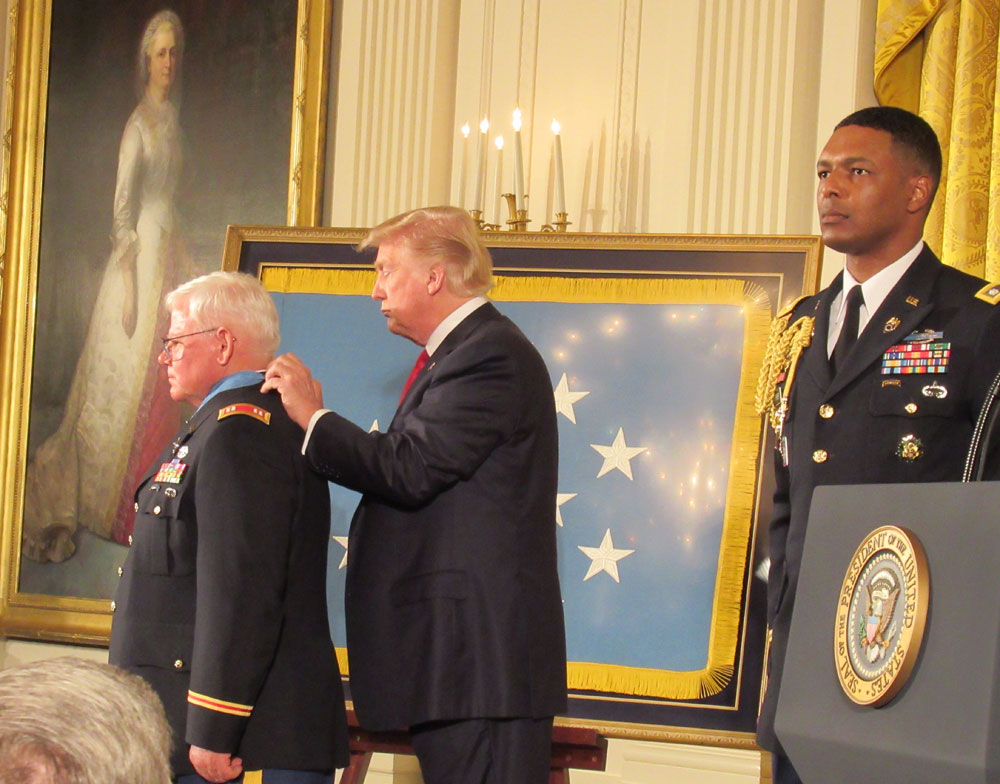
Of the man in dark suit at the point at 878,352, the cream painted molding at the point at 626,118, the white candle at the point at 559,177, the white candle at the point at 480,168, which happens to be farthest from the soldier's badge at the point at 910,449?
the cream painted molding at the point at 626,118

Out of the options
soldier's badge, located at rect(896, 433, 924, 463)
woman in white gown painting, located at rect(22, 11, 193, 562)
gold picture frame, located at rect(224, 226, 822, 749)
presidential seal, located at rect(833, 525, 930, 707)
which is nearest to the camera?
presidential seal, located at rect(833, 525, 930, 707)

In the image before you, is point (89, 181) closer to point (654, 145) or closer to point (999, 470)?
point (654, 145)

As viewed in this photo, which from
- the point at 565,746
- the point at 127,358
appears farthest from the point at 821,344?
the point at 127,358

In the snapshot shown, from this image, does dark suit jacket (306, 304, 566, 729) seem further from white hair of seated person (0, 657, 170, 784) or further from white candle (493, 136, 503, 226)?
white candle (493, 136, 503, 226)

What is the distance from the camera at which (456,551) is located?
2523 millimetres

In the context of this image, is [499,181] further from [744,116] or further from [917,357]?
[917,357]

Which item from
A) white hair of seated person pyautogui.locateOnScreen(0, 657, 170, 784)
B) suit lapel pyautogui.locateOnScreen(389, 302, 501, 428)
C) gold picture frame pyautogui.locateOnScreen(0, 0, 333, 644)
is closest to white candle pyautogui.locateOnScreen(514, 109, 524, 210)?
gold picture frame pyautogui.locateOnScreen(0, 0, 333, 644)

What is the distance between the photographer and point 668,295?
3643 millimetres

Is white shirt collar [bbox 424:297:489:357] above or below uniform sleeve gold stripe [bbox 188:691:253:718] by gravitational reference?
above

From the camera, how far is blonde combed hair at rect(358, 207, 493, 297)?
9.02 feet

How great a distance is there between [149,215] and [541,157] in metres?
1.75

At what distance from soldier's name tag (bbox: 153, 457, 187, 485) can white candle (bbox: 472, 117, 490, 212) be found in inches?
81.2

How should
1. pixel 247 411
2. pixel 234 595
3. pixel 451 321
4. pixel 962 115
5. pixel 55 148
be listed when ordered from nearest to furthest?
pixel 234 595, pixel 247 411, pixel 451 321, pixel 962 115, pixel 55 148

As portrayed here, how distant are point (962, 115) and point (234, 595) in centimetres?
283
